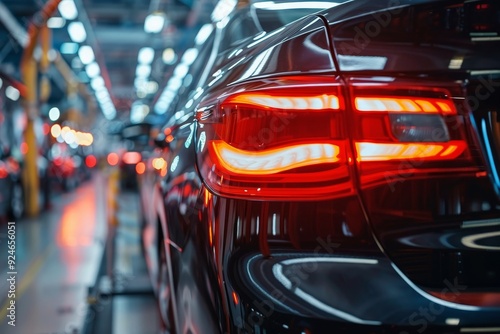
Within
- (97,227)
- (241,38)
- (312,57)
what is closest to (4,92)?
(97,227)

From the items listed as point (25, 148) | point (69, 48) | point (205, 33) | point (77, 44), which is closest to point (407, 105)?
point (205, 33)

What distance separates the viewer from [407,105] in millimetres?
1592

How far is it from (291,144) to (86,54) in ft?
59.1

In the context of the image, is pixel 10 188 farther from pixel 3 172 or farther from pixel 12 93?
pixel 12 93

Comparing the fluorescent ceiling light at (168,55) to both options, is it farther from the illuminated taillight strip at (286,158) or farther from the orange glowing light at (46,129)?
the illuminated taillight strip at (286,158)

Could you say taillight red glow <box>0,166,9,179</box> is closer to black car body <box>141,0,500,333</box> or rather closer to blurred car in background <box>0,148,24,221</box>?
blurred car in background <box>0,148,24,221</box>

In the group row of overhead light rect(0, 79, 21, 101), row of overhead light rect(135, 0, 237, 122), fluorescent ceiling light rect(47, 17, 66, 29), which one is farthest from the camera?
fluorescent ceiling light rect(47, 17, 66, 29)

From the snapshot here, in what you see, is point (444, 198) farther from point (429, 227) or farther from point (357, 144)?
point (357, 144)

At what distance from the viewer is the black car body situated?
151cm

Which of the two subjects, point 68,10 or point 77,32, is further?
point 77,32

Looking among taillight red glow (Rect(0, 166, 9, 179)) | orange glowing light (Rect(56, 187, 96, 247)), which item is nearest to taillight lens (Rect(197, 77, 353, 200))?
orange glowing light (Rect(56, 187, 96, 247))

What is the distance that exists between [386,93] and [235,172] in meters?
0.44

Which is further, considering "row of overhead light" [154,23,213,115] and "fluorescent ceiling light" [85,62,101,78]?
"fluorescent ceiling light" [85,62,101,78]

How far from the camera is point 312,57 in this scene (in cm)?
167
